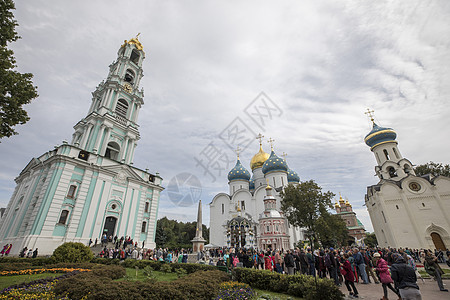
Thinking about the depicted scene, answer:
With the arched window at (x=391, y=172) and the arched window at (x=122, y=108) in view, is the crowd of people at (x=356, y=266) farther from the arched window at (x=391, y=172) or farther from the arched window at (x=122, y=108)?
the arched window at (x=122, y=108)

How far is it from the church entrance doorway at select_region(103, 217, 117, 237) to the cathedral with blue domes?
566 inches

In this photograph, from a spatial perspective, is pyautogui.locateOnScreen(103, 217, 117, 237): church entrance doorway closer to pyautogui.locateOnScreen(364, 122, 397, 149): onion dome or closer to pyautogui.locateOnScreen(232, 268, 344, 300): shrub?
pyautogui.locateOnScreen(232, 268, 344, 300): shrub

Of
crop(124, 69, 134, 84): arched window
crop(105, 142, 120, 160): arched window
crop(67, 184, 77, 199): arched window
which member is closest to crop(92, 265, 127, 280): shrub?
crop(67, 184, 77, 199): arched window

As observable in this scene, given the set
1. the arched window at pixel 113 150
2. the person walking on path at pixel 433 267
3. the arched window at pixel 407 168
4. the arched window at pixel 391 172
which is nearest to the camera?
the person walking on path at pixel 433 267

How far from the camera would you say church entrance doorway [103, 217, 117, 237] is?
2100cm

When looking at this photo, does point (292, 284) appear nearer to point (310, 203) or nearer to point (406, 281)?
point (406, 281)

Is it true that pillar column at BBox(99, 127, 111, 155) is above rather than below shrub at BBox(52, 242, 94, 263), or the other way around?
above

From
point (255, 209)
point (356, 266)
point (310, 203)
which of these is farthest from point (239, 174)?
point (356, 266)

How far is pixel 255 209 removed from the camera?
122 ft

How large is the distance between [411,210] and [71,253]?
114 feet

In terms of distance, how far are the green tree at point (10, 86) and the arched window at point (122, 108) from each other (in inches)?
788

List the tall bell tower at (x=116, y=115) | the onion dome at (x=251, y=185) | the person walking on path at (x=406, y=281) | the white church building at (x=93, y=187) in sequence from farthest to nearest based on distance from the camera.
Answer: the onion dome at (x=251, y=185)
the tall bell tower at (x=116, y=115)
the white church building at (x=93, y=187)
the person walking on path at (x=406, y=281)

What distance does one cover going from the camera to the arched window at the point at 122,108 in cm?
2842

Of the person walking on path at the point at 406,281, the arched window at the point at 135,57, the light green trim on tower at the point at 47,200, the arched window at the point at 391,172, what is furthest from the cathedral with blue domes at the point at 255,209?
the arched window at the point at 135,57
